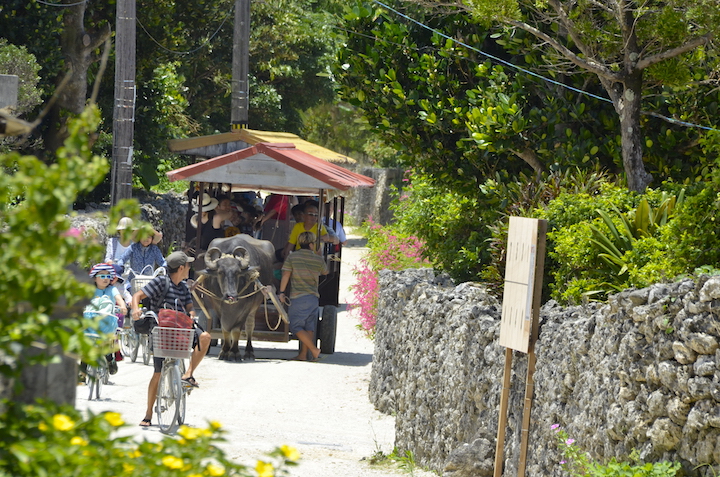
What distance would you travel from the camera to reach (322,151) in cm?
1952

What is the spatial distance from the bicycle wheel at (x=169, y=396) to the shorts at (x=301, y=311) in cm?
504

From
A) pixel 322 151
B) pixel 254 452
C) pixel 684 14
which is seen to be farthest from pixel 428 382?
pixel 322 151

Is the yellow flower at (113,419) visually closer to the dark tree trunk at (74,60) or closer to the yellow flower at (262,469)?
the yellow flower at (262,469)

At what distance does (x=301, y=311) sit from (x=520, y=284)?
289 inches

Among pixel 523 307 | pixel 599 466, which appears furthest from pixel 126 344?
pixel 599 466

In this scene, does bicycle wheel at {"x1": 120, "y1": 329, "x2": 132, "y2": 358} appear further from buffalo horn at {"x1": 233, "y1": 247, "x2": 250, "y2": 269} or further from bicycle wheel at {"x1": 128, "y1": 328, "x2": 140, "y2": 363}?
buffalo horn at {"x1": 233, "y1": 247, "x2": 250, "y2": 269}

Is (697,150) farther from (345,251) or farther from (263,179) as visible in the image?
(345,251)

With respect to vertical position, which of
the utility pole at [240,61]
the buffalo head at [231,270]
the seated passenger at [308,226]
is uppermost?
the utility pole at [240,61]

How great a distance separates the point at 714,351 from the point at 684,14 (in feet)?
15.5

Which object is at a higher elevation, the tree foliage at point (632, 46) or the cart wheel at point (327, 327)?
the tree foliage at point (632, 46)

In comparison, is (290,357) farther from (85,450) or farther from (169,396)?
(85,450)

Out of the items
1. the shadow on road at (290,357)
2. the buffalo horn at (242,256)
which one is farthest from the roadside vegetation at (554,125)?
Answer: the buffalo horn at (242,256)

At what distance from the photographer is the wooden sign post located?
721 cm

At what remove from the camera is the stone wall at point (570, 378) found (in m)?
5.40
